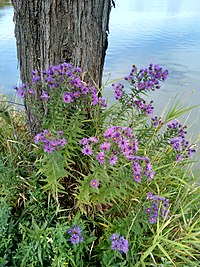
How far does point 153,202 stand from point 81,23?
0.94 m

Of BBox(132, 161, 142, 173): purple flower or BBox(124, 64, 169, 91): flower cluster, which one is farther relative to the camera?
BBox(124, 64, 169, 91): flower cluster

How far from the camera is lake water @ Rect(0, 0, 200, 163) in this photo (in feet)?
12.5

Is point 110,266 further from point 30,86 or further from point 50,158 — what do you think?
point 30,86

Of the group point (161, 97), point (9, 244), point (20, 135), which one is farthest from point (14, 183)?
point (161, 97)

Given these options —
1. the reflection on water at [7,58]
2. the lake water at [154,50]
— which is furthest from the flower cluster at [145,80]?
the reflection on water at [7,58]

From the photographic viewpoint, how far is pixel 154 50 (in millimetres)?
5211

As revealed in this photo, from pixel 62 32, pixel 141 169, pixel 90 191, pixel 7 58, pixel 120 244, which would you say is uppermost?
pixel 62 32

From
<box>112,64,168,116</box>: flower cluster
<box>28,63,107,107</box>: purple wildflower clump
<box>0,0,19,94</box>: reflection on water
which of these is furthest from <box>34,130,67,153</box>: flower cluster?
<box>0,0,19,94</box>: reflection on water

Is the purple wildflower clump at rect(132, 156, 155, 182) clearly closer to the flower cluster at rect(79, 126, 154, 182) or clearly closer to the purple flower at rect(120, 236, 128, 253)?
the flower cluster at rect(79, 126, 154, 182)

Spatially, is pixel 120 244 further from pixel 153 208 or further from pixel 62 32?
pixel 62 32

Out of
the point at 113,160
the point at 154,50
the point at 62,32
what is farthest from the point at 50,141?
the point at 154,50

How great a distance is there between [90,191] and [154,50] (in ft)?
14.2

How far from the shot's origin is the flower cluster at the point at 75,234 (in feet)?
4.08

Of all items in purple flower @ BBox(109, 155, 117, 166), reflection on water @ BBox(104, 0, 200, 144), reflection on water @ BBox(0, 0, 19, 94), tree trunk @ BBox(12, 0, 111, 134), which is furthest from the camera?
reflection on water @ BBox(0, 0, 19, 94)
